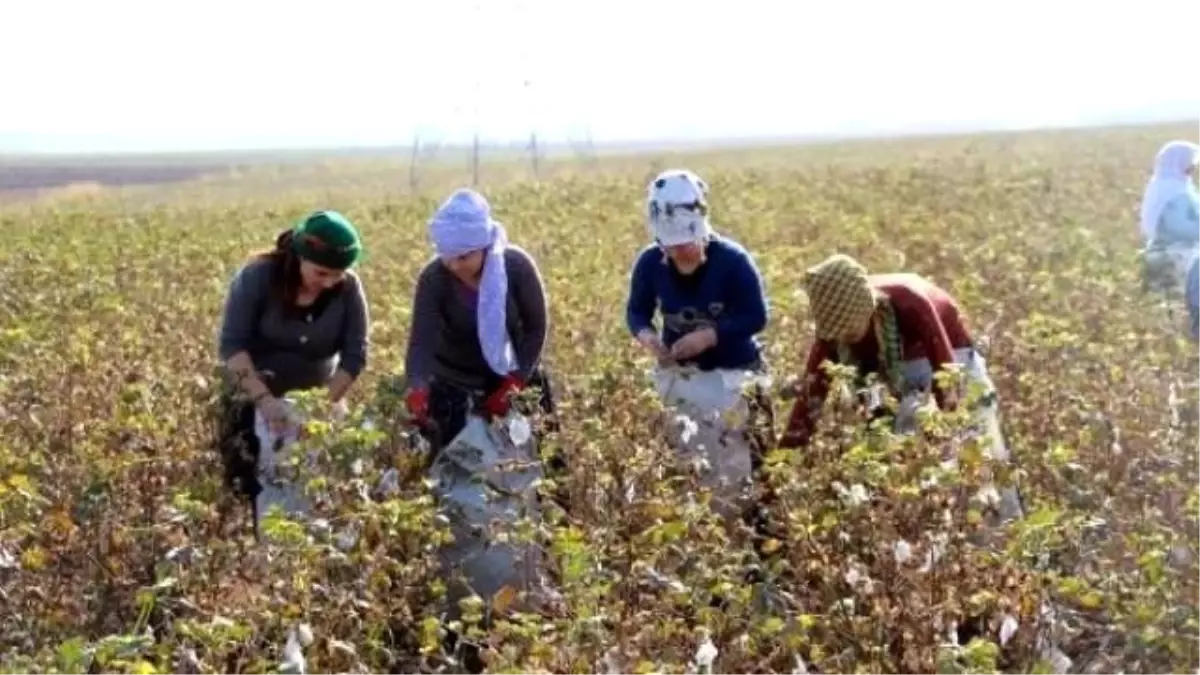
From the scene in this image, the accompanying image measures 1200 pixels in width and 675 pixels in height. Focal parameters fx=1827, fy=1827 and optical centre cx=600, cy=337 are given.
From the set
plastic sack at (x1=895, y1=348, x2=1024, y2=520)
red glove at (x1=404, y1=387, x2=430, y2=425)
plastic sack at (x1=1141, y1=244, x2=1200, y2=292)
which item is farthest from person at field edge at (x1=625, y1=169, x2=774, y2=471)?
plastic sack at (x1=1141, y1=244, x2=1200, y2=292)

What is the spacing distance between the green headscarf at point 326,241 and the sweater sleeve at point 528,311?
436 mm

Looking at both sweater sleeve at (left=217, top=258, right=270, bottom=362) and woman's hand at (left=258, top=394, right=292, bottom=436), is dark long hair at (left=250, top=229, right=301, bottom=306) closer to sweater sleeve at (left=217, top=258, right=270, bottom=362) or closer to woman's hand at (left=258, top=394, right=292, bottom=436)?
sweater sleeve at (left=217, top=258, right=270, bottom=362)

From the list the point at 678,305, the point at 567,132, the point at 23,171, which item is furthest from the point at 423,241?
the point at 23,171

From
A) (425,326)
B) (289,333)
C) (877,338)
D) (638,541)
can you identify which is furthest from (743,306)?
(638,541)

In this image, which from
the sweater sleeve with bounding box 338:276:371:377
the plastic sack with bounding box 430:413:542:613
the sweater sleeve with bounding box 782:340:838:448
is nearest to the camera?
the plastic sack with bounding box 430:413:542:613

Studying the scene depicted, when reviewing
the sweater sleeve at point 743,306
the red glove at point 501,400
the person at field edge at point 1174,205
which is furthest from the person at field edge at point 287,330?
the person at field edge at point 1174,205

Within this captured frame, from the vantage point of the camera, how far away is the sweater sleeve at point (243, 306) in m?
4.90

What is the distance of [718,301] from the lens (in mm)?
5016

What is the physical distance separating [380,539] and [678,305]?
1.69 m

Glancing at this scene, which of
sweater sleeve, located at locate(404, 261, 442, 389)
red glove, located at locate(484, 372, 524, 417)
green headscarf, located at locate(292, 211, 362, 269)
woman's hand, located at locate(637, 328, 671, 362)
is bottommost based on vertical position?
red glove, located at locate(484, 372, 524, 417)

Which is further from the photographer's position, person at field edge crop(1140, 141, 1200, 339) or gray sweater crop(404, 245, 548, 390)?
person at field edge crop(1140, 141, 1200, 339)

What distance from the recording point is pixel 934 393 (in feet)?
14.5

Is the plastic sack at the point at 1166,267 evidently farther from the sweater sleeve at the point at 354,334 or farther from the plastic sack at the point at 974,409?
Answer: the sweater sleeve at the point at 354,334

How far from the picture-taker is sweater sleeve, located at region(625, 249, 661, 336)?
518cm
